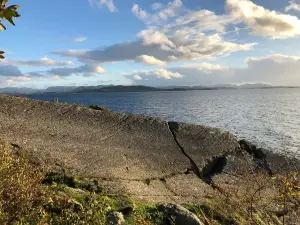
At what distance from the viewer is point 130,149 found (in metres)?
11.4

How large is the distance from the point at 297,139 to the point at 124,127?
18.2 m

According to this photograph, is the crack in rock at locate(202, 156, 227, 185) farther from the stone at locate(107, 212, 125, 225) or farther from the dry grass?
the dry grass

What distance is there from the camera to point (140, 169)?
33.6 ft

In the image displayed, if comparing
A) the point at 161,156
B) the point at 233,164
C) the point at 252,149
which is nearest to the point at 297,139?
the point at 252,149

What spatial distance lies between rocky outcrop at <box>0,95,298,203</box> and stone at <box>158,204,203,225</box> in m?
1.57

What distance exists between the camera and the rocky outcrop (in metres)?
9.45

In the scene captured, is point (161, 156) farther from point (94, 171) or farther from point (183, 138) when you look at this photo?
point (94, 171)

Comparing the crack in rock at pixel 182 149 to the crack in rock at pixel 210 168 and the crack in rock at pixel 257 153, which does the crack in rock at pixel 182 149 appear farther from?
the crack in rock at pixel 257 153

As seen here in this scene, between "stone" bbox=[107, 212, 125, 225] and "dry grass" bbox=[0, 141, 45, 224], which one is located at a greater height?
"dry grass" bbox=[0, 141, 45, 224]

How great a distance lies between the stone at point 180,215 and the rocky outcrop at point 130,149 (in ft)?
5.14

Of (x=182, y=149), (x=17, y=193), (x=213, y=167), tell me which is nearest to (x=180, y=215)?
(x=17, y=193)

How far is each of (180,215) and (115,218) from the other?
128cm

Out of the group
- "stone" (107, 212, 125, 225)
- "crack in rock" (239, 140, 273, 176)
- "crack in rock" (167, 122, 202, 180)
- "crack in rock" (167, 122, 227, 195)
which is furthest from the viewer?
"crack in rock" (239, 140, 273, 176)

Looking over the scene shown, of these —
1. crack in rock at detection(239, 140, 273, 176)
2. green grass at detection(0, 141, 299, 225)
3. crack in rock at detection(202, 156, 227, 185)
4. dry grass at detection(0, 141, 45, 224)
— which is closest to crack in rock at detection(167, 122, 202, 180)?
crack in rock at detection(202, 156, 227, 185)
